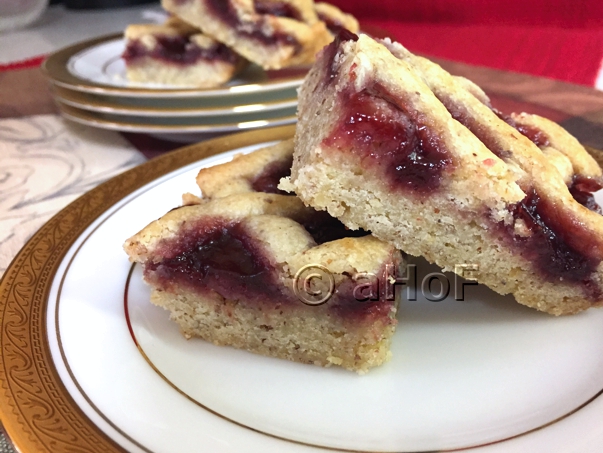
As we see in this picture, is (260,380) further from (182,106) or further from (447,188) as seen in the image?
(182,106)

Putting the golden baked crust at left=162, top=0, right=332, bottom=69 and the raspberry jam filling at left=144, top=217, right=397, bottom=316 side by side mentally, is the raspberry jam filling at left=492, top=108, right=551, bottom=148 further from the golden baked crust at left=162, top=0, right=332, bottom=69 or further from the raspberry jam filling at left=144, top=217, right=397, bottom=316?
the golden baked crust at left=162, top=0, right=332, bottom=69

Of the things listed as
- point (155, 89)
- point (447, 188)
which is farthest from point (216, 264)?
point (155, 89)

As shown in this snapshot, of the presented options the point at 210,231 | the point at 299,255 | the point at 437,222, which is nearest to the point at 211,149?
the point at 210,231

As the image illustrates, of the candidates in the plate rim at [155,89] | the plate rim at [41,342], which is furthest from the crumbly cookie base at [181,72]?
the plate rim at [41,342]

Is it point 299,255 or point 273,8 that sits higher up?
point 273,8

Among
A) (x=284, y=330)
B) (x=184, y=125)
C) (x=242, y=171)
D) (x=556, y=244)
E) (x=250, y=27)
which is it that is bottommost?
(x=284, y=330)

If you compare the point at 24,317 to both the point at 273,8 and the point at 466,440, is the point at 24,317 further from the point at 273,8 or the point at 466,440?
the point at 273,8
